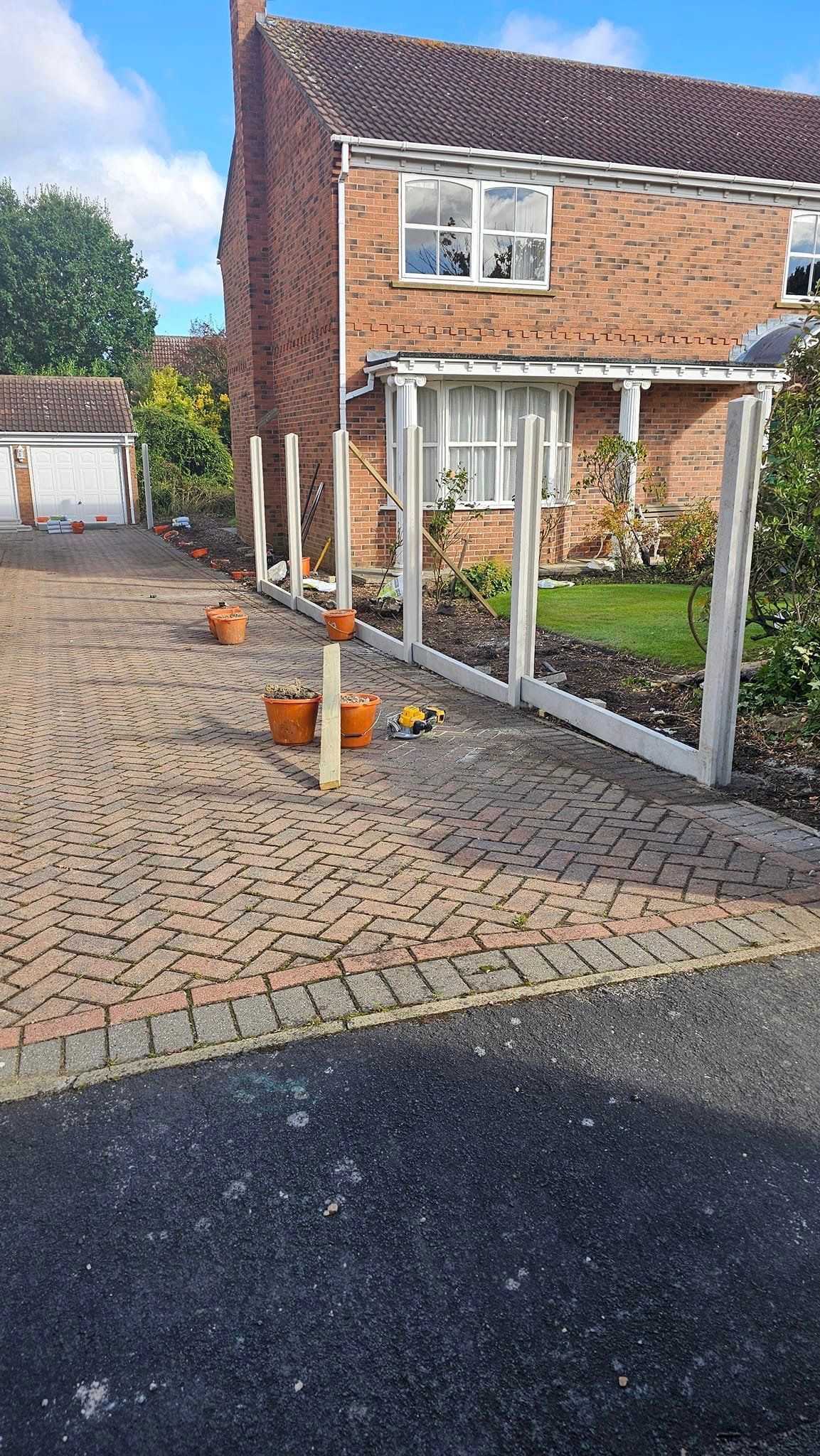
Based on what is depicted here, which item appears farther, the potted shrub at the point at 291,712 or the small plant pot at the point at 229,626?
the small plant pot at the point at 229,626

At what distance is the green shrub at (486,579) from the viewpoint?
1380 centimetres

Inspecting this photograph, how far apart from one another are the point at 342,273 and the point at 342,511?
19.6ft

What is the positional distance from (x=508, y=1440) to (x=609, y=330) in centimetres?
1755

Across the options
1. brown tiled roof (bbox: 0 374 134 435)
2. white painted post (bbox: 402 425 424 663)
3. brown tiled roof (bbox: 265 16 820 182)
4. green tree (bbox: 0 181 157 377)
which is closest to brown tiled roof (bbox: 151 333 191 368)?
green tree (bbox: 0 181 157 377)

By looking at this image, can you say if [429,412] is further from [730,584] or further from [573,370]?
[730,584]

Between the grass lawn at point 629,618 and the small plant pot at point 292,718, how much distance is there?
3.62m

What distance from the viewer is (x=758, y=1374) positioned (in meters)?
2.09

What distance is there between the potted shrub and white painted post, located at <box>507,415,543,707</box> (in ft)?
5.65

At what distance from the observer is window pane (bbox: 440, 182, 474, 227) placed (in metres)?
15.6

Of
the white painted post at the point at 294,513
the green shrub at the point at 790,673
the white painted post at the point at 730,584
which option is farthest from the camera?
the white painted post at the point at 294,513

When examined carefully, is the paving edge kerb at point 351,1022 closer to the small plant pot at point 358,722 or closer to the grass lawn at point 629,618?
the small plant pot at point 358,722

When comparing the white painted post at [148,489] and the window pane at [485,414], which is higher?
the window pane at [485,414]

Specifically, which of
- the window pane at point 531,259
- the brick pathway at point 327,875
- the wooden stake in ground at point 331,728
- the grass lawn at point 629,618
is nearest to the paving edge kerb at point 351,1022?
the brick pathway at point 327,875

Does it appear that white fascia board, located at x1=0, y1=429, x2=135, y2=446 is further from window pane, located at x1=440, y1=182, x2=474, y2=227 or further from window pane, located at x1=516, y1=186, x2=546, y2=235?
window pane, located at x1=516, y1=186, x2=546, y2=235
